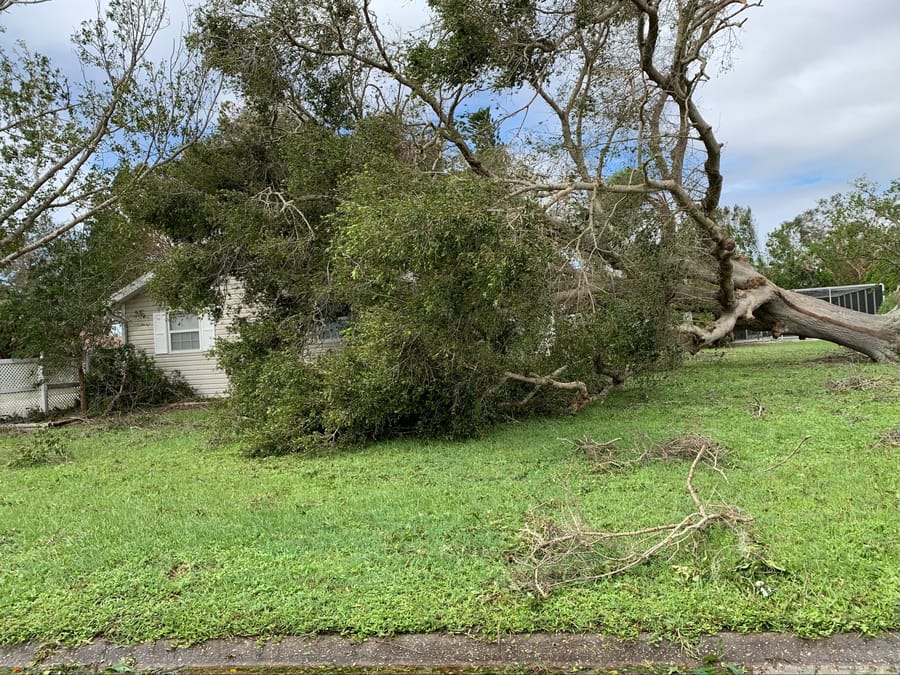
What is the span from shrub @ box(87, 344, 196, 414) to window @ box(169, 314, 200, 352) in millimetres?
729

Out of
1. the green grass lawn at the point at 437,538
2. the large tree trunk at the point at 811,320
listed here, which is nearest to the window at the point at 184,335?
the green grass lawn at the point at 437,538

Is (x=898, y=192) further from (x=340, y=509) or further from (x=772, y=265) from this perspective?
(x=340, y=509)

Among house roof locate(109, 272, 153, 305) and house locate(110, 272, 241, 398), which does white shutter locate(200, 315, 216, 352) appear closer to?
house locate(110, 272, 241, 398)

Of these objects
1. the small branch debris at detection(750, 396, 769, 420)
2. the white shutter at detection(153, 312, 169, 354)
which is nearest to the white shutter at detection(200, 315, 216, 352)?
the white shutter at detection(153, 312, 169, 354)

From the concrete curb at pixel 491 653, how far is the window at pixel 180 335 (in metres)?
12.8

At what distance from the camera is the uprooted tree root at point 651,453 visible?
5.72m

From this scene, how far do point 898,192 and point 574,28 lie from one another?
11.7 meters

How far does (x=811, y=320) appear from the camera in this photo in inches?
517

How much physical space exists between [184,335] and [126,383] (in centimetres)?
185

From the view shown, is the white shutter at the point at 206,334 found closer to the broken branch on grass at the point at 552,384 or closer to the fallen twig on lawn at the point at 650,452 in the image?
the broken branch on grass at the point at 552,384

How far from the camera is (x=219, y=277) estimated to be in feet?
36.0

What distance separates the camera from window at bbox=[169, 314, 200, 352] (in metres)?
15.3

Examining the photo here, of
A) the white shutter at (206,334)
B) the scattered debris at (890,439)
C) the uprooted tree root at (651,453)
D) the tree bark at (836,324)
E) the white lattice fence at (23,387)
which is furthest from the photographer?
the white shutter at (206,334)

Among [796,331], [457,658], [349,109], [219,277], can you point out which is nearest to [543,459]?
[457,658]
